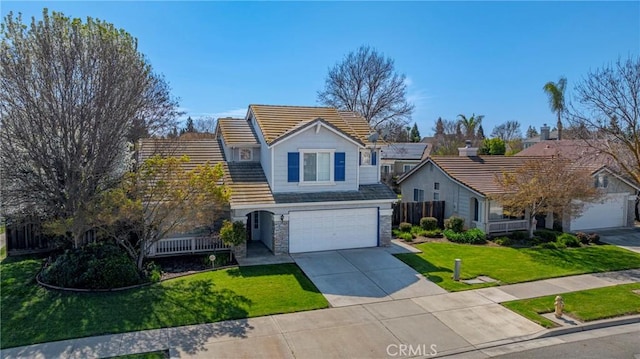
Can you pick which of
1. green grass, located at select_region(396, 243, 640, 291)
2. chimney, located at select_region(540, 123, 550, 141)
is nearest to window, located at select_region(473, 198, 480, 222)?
green grass, located at select_region(396, 243, 640, 291)

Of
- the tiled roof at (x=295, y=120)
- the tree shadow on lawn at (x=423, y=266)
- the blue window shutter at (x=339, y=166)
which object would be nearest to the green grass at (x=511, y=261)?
the tree shadow on lawn at (x=423, y=266)

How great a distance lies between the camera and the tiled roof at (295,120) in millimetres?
19250

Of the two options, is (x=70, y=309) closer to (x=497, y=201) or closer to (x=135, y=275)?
(x=135, y=275)

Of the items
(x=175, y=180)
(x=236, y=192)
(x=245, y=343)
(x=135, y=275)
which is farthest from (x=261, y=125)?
(x=245, y=343)

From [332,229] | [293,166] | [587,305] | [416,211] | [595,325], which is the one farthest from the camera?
[416,211]

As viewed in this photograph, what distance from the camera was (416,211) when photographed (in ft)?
80.4

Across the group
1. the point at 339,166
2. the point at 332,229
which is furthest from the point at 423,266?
the point at 339,166

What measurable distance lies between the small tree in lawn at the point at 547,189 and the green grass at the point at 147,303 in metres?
12.5

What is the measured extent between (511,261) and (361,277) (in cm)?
716

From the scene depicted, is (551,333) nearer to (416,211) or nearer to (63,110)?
(416,211)

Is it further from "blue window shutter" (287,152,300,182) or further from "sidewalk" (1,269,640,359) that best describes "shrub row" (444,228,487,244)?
"blue window shutter" (287,152,300,182)

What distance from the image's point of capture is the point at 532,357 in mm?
9875
